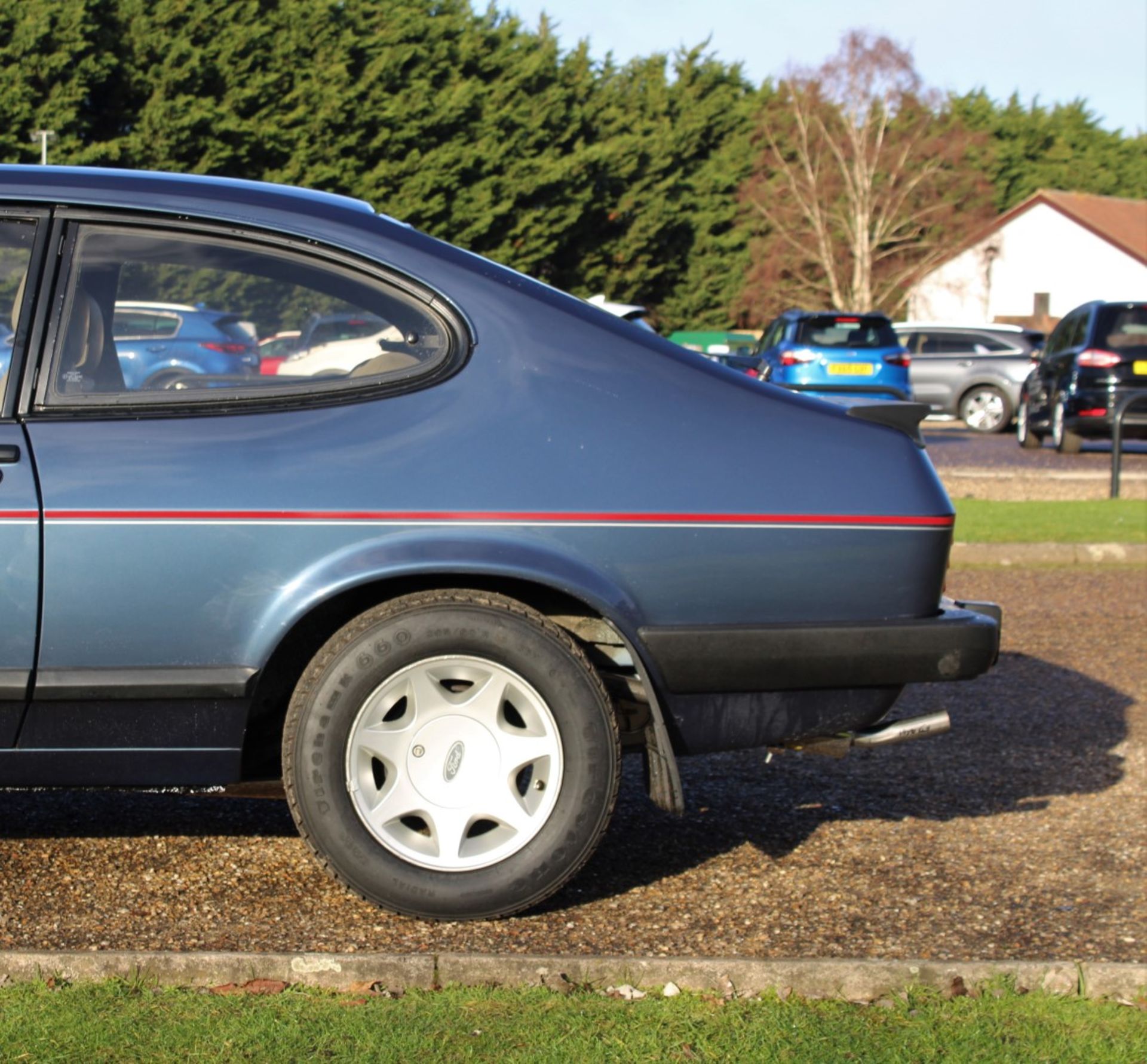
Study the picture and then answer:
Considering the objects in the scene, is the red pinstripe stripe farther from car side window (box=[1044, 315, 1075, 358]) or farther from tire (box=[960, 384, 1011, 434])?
tire (box=[960, 384, 1011, 434])

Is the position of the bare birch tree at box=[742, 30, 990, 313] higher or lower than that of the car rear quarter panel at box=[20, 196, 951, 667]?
higher

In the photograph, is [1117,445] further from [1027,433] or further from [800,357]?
[800,357]

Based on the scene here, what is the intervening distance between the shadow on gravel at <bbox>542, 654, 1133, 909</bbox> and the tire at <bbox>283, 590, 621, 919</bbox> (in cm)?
30

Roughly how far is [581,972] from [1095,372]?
17624 mm

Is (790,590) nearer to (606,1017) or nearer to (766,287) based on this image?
(606,1017)

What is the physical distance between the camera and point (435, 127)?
5181 centimetres

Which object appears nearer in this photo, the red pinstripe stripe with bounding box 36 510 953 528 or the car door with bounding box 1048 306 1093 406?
the red pinstripe stripe with bounding box 36 510 953 528

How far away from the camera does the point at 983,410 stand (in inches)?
1051

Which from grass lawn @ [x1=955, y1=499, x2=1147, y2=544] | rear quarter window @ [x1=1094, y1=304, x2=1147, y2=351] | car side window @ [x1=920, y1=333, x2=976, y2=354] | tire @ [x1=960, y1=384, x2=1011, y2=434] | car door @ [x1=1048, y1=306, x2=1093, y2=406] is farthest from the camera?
car side window @ [x1=920, y1=333, x2=976, y2=354]

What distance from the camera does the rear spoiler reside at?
158 inches

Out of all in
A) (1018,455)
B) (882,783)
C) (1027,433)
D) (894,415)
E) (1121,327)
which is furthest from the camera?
(1027,433)

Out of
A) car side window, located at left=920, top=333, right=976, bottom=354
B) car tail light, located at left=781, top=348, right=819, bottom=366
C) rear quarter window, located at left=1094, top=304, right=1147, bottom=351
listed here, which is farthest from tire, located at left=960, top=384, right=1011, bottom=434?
rear quarter window, located at left=1094, top=304, right=1147, bottom=351

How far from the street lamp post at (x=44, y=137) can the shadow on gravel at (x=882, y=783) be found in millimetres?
35394

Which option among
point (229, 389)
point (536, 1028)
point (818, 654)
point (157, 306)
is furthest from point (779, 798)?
point (157, 306)
